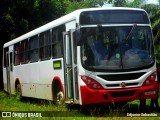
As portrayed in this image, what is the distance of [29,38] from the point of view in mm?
16062

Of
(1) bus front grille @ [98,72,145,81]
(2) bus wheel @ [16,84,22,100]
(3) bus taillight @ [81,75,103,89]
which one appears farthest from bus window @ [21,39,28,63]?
(1) bus front grille @ [98,72,145,81]

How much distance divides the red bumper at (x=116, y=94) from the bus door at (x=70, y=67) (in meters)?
0.54

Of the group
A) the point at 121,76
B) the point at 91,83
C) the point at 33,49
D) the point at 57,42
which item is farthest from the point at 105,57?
the point at 33,49

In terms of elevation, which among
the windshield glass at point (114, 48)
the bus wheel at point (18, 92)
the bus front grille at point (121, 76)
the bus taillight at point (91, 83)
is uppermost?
the windshield glass at point (114, 48)

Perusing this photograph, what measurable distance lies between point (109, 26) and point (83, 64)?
1373 mm

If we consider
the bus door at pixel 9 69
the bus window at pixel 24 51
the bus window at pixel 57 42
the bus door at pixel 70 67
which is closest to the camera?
the bus door at pixel 70 67

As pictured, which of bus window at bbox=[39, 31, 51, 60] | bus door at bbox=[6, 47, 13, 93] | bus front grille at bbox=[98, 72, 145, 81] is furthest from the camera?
bus door at bbox=[6, 47, 13, 93]

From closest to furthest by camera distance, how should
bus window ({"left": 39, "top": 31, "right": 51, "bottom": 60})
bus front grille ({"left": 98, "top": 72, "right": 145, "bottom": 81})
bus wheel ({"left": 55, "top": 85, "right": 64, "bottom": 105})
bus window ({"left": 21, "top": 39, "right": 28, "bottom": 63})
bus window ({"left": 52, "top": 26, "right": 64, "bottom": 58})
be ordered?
bus front grille ({"left": 98, "top": 72, "right": 145, "bottom": 81}) < bus wheel ({"left": 55, "top": 85, "right": 64, "bottom": 105}) < bus window ({"left": 52, "top": 26, "right": 64, "bottom": 58}) < bus window ({"left": 39, "top": 31, "right": 51, "bottom": 60}) < bus window ({"left": 21, "top": 39, "right": 28, "bottom": 63})

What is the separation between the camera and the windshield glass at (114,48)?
Result: 10.4 m

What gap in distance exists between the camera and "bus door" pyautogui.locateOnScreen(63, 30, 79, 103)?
35.7 feet

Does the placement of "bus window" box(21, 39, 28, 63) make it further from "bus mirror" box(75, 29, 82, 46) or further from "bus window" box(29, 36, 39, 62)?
"bus mirror" box(75, 29, 82, 46)

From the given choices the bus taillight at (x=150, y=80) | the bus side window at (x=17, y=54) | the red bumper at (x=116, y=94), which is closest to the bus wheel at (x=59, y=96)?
the red bumper at (x=116, y=94)

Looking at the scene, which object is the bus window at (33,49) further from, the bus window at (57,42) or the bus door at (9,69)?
the bus door at (9,69)

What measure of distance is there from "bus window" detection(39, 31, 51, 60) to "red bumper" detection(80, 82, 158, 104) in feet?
11.2
